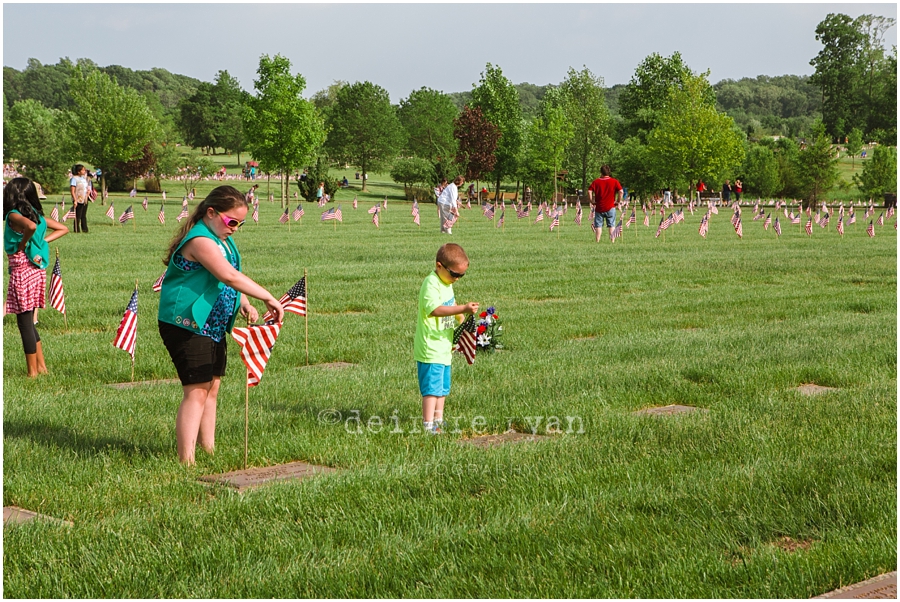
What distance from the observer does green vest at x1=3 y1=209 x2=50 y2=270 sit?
8.54 m

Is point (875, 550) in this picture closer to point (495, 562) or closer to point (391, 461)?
point (495, 562)

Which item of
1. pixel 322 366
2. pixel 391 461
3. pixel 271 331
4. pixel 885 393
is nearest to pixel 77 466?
pixel 271 331

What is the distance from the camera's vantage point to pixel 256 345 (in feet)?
19.1

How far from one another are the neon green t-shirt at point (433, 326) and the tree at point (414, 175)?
61.1m

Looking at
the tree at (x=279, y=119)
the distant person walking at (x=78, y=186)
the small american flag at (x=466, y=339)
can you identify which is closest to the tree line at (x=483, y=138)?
the tree at (x=279, y=119)

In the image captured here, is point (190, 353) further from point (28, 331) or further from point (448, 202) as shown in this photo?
point (448, 202)

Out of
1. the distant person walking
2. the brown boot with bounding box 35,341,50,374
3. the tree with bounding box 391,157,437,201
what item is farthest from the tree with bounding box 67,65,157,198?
the brown boot with bounding box 35,341,50,374

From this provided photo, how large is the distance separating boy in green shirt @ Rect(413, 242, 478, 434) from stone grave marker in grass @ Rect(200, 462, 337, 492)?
3.48ft

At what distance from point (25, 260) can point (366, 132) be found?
83406 millimetres

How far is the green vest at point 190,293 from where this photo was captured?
5523mm

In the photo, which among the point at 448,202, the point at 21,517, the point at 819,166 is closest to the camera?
the point at 21,517

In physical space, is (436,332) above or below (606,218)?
below

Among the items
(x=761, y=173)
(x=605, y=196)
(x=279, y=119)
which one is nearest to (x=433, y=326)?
(x=605, y=196)

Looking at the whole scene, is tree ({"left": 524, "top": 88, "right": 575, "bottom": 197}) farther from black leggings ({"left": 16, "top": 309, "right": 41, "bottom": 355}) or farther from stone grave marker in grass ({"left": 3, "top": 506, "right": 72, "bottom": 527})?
stone grave marker in grass ({"left": 3, "top": 506, "right": 72, "bottom": 527})
